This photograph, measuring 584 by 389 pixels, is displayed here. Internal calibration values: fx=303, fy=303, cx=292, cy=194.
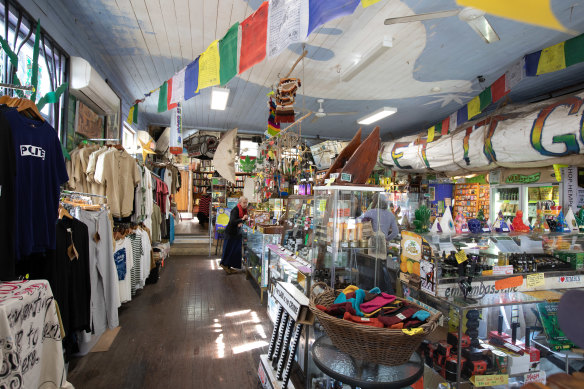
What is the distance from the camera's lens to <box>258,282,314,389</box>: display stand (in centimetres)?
204

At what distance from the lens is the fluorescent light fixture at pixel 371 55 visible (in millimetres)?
3430

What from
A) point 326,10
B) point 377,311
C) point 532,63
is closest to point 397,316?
point 377,311

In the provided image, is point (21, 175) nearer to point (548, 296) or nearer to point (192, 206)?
point (548, 296)

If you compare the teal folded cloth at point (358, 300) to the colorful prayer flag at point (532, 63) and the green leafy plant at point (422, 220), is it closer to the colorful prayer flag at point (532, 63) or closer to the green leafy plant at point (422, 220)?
the green leafy plant at point (422, 220)

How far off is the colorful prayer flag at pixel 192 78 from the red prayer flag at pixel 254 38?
3.42ft

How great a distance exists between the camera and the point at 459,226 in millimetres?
2768

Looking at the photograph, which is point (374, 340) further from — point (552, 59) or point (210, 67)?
point (552, 59)

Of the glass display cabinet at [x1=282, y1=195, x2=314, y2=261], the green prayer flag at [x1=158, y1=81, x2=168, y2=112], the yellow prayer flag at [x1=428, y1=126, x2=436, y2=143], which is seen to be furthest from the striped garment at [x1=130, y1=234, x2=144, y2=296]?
the yellow prayer flag at [x1=428, y1=126, x2=436, y2=143]

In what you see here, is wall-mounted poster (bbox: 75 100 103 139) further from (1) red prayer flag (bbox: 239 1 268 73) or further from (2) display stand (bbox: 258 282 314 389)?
(2) display stand (bbox: 258 282 314 389)

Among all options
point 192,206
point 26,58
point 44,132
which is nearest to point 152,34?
point 26,58

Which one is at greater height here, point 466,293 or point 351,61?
point 351,61

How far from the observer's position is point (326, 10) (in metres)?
1.79

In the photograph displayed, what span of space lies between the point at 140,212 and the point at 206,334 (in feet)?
7.93

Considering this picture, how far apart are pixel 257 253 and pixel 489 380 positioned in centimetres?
378
